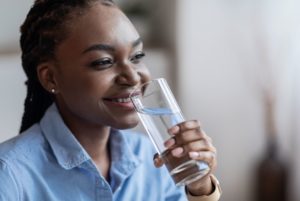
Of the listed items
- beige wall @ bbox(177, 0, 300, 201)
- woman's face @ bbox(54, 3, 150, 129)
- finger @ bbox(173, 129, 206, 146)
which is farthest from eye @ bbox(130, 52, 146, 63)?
beige wall @ bbox(177, 0, 300, 201)

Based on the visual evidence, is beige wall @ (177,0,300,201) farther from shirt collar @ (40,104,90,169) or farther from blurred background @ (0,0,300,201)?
shirt collar @ (40,104,90,169)

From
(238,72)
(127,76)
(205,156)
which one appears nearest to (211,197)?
(205,156)

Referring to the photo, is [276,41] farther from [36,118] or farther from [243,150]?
[36,118]

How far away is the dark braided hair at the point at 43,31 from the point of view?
41.2 inches

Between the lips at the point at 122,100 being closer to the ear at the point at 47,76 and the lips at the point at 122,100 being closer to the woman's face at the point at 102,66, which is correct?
the woman's face at the point at 102,66

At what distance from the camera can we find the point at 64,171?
1.05m

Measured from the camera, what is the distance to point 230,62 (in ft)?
7.40

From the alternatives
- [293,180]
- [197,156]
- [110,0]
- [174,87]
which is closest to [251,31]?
[174,87]

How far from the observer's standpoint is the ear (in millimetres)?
1077

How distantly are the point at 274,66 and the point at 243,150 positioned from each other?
0.40 meters

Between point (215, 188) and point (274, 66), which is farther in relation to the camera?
point (274, 66)

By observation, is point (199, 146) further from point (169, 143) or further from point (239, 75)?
point (239, 75)

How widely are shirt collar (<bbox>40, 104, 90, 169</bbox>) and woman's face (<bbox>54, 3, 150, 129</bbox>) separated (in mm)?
63

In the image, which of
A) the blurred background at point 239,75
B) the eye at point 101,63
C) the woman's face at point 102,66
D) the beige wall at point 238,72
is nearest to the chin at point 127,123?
the woman's face at point 102,66
